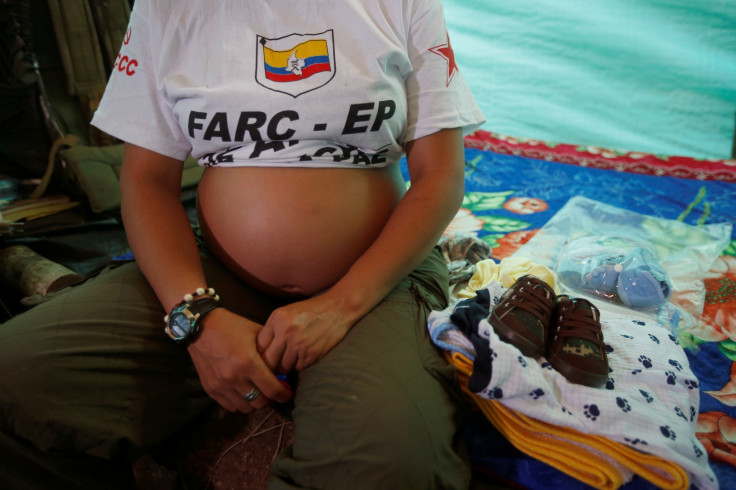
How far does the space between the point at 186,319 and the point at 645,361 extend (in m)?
0.74

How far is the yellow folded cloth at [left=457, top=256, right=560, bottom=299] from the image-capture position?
3.67 feet

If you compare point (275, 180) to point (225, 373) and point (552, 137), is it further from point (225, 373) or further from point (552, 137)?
point (552, 137)

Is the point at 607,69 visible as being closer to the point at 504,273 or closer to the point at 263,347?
the point at 504,273

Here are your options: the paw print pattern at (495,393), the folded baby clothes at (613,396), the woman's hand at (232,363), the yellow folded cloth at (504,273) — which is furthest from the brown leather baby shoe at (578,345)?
the woman's hand at (232,363)

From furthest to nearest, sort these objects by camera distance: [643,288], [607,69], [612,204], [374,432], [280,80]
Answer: [607,69] → [612,204] → [643,288] → [280,80] → [374,432]

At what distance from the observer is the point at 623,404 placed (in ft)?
2.02

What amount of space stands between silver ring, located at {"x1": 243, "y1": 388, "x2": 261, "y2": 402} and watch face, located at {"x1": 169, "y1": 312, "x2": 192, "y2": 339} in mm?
135

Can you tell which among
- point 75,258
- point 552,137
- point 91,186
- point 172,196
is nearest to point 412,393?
point 172,196

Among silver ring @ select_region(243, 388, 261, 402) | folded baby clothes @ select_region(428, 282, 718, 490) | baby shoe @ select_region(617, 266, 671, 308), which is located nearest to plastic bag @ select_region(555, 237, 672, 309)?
baby shoe @ select_region(617, 266, 671, 308)

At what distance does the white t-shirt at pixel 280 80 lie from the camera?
750mm

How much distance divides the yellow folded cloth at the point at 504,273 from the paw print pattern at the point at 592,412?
0.50 meters

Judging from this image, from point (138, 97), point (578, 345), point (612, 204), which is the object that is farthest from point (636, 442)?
point (612, 204)

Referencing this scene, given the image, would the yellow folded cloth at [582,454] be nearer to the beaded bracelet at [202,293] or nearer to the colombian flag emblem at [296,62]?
the beaded bracelet at [202,293]

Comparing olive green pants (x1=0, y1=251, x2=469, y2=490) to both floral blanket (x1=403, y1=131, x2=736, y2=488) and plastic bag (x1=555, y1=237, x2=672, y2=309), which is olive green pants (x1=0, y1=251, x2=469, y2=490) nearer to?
floral blanket (x1=403, y1=131, x2=736, y2=488)
